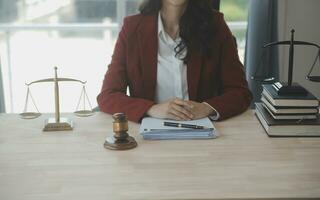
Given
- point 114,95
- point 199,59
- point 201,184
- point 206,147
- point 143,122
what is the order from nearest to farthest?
1. point 201,184
2. point 206,147
3. point 143,122
4. point 114,95
5. point 199,59

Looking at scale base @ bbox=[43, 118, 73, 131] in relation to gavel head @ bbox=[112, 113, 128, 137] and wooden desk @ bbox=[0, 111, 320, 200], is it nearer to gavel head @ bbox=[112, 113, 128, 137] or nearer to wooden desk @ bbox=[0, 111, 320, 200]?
wooden desk @ bbox=[0, 111, 320, 200]

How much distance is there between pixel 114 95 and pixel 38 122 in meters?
0.31

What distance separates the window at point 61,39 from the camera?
3.01 meters

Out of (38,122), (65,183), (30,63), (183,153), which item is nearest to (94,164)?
(65,183)

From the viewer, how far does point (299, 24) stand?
113 inches

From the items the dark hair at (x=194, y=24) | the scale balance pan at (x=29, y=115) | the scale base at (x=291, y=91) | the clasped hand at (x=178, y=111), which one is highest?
the dark hair at (x=194, y=24)

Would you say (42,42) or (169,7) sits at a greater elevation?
(169,7)

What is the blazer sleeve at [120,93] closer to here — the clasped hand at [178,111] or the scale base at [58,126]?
the clasped hand at [178,111]

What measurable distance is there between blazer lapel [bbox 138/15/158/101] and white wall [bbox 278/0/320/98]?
118 centimetres

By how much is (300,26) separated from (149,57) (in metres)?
1.33

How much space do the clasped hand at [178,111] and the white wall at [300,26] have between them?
1370mm

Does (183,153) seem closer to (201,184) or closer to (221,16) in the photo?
(201,184)

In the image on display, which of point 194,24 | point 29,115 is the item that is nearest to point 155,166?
point 29,115

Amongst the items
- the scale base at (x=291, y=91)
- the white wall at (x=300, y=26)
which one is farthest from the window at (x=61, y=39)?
the scale base at (x=291, y=91)
